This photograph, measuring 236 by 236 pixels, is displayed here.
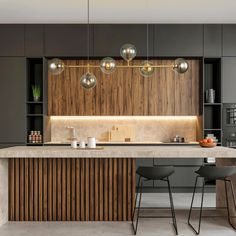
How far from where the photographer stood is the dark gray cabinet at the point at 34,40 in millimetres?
6305

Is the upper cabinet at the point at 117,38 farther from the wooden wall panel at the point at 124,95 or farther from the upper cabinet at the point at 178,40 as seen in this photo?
the wooden wall panel at the point at 124,95

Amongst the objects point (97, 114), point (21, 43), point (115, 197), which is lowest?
point (115, 197)

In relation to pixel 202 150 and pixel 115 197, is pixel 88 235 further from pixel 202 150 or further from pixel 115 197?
pixel 202 150

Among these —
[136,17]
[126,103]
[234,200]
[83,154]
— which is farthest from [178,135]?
[83,154]

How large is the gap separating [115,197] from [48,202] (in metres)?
0.82

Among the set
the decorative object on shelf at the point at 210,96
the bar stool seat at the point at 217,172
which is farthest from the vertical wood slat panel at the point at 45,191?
the decorative object on shelf at the point at 210,96

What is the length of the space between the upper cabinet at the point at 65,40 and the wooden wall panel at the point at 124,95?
15.8 inches

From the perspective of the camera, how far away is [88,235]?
12.4 feet

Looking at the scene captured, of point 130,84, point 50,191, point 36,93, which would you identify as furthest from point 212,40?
point 50,191

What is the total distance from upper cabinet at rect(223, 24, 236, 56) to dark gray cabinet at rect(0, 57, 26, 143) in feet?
11.8

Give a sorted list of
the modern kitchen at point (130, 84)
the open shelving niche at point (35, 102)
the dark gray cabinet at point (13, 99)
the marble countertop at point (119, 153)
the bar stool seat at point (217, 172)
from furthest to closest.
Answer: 1. the open shelving niche at point (35, 102)
2. the dark gray cabinet at point (13, 99)
3. the modern kitchen at point (130, 84)
4. the marble countertop at point (119, 153)
5. the bar stool seat at point (217, 172)

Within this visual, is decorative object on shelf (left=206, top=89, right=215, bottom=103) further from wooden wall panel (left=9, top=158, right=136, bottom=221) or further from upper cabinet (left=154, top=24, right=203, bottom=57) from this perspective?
wooden wall panel (left=9, top=158, right=136, bottom=221)

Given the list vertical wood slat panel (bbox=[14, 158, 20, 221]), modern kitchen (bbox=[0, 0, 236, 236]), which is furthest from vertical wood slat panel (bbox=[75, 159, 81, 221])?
modern kitchen (bbox=[0, 0, 236, 236])

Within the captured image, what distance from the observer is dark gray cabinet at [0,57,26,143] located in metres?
6.27
